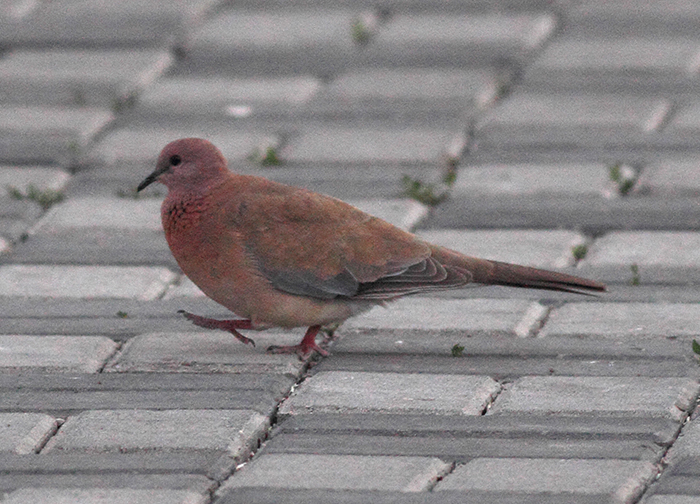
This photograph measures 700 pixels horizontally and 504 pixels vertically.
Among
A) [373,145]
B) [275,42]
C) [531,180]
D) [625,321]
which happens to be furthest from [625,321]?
[275,42]

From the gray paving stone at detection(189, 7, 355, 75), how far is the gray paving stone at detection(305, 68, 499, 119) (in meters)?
0.33

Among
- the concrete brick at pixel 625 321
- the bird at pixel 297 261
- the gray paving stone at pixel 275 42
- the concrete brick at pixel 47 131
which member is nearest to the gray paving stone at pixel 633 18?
the gray paving stone at pixel 275 42

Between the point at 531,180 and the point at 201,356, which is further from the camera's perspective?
the point at 531,180

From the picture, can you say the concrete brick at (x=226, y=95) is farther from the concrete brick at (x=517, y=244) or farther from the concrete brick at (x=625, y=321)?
the concrete brick at (x=625, y=321)

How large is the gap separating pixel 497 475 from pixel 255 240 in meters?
1.20

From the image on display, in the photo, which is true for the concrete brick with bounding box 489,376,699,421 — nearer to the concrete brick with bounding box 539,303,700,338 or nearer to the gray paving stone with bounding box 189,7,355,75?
the concrete brick with bounding box 539,303,700,338

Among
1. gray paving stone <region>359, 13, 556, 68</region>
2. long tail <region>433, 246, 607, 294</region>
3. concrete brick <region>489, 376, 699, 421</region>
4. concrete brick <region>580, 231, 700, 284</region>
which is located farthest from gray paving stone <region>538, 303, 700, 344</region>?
gray paving stone <region>359, 13, 556, 68</region>

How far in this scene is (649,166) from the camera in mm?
5703

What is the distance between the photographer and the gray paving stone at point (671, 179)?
5.44 m

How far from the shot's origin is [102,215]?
211 inches

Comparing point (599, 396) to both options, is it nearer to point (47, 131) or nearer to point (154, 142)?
point (154, 142)

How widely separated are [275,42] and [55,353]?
4.12 metres

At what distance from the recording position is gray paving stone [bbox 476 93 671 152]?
6098mm

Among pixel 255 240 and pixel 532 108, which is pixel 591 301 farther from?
pixel 532 108
